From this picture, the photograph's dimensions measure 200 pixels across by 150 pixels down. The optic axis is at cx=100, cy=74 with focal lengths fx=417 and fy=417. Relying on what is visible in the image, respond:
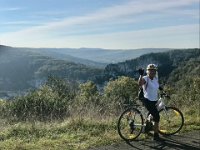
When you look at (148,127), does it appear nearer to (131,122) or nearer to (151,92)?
(131,122)

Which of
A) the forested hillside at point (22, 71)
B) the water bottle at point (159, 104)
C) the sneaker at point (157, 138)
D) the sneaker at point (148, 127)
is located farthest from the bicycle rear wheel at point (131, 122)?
the forested hillside at point (22, 71)

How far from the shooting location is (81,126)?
34.8ft

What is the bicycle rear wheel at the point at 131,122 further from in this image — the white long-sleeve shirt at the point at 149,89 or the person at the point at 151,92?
the white long-sleeve shirt at the point at 149,89

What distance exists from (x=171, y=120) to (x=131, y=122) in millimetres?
1369

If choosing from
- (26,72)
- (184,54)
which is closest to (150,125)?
(26,72)

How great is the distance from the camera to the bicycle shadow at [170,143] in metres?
8.82

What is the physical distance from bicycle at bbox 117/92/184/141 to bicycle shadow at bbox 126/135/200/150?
322 millimetres

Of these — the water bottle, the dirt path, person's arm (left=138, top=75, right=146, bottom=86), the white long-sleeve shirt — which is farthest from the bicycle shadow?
person's arm (left=138, top=75, right=146, bottom=86)

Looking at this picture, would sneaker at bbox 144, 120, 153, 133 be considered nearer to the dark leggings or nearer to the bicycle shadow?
the dark leggings

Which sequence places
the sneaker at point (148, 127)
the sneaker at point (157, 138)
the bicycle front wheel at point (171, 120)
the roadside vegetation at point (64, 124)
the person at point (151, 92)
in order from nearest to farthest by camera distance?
the roadside vegetation at point (64, 124) → the sneaker at point (157, 138) → the person at point (151, 92) → the sneaker at point (148, 127) → the bicycle front wheel at point (171, 120)

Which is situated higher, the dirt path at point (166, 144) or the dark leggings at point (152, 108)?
the dark leggings at point (152, 108)

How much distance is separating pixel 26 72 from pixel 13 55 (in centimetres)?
1276

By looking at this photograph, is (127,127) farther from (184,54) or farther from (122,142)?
(184,54)

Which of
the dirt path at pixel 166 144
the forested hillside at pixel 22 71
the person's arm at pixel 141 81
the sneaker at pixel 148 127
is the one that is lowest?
the forested hillside at pixel 22 71
